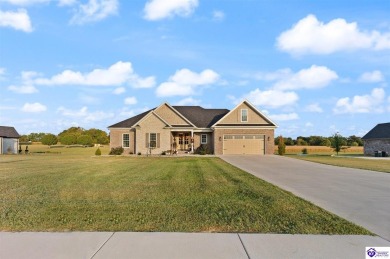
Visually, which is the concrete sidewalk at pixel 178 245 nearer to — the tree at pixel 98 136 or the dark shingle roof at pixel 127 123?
the dark shingle roof at pixel 127 123

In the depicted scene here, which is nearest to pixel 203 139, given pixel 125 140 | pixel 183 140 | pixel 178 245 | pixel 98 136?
pixel 183 140

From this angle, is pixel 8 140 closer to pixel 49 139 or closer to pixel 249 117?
pixel 49 139

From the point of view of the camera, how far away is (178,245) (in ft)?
17.5

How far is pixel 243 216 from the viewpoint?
7234 millimetres

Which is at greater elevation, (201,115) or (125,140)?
(201,115)

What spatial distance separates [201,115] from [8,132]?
30.7m

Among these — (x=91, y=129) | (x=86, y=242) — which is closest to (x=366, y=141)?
(x=86, y=242)

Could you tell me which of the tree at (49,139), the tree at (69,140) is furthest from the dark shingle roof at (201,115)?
the tree at (69,140)

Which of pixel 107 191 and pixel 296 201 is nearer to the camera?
pixel 296 201

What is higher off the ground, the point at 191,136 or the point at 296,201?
the point at 191,136

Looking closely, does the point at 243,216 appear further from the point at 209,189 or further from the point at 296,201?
the point at 209,189

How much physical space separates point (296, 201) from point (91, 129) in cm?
10167

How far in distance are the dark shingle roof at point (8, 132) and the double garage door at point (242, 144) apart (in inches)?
1331

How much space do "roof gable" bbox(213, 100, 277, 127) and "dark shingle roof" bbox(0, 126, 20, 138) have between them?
110 feet
